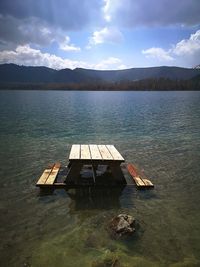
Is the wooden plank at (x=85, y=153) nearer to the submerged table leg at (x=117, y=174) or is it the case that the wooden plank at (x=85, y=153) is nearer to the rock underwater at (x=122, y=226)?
the submerged table leg at (x=117, y=174)

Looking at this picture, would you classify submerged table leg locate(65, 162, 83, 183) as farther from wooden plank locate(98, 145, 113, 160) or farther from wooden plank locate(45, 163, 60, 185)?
wooden plank locate(98, 145, 113, 160)

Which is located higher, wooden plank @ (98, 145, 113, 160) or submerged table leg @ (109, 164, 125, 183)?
wooden plank @ (98, 145, 113, 160)

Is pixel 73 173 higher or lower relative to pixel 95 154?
lower

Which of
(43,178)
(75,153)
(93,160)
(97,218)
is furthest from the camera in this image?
(75,153)

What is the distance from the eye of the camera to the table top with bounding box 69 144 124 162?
9.89 m

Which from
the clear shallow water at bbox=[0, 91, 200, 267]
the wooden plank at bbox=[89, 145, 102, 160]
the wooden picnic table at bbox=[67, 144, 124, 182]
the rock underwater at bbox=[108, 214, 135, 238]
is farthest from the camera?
the wooden plank at bbox=[89, 145, 102, 160]

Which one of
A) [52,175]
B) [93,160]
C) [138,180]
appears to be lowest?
[138,180]

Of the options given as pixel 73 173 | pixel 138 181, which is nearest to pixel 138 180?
pixel 138 181

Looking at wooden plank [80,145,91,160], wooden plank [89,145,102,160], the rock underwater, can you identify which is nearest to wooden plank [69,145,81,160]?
wooden plank [80,145,91,160]

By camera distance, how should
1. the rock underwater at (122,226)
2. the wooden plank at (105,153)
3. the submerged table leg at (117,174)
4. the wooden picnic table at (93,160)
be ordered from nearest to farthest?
the rock underwater at (122,226), the wooden picnic table at (93,160), the wooden plank at (105,153), the submerged table leg at (117,174)

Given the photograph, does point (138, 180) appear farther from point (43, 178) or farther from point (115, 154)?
point (43, 178)

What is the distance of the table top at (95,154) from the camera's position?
9.89 m

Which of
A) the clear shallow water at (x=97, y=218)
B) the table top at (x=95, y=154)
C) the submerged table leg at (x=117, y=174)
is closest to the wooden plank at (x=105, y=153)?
the table top at (x=95, y=154)

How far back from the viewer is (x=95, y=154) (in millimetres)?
10555
